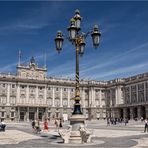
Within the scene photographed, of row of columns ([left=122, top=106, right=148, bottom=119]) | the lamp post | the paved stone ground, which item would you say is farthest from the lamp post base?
row of columns ([left=122, top=106, right=148, bottom=119])

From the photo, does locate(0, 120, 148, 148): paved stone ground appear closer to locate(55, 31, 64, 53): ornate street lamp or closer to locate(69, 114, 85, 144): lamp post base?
locate(69, 114, 85, 144): lamp post base

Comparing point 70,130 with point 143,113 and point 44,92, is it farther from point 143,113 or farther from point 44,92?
point 44,92

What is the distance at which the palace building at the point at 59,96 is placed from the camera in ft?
330

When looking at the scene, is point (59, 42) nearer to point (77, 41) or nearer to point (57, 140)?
point (77, 41)

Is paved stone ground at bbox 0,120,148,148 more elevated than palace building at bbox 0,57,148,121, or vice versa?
palace building at bbox 0,57,148,121

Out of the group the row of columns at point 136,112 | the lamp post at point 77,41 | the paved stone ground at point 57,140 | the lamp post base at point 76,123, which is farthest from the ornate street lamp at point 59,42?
the row of columns at point 136,112

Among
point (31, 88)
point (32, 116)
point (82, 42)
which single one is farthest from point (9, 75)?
point (82, 42)

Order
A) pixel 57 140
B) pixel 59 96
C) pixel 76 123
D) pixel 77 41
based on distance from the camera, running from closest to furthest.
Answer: pixel 76 123, pixel 77 41, pixel 57 140, pixel 59 96

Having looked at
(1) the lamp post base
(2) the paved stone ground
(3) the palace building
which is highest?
(3) the palace building

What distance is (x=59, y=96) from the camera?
4414 inches

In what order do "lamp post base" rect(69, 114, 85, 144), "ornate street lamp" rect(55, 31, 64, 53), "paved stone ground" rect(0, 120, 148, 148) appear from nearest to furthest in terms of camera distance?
1. "paved stone ground" rect(0, 120, 148, 148)
2. "lamp post base" rect(69, 114, 85, 144)
3. "ornate street lamp" rect(55, 31, 64, 53)

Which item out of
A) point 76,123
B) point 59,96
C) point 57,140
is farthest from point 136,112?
point 76,123

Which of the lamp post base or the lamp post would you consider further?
the lamp post

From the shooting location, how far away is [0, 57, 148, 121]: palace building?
3962 inches
